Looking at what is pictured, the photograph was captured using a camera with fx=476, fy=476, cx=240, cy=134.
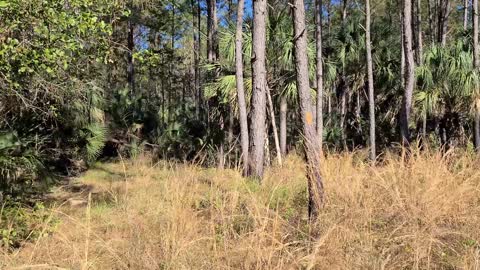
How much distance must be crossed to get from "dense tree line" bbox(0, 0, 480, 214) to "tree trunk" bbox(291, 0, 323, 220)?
0.01 meters

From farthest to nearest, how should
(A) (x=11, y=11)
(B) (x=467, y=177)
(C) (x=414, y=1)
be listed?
(C) (x=414, y=1) < (B) (x=467, y=177) < (A) (x=11, y=11)

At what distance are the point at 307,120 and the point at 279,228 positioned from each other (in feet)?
4.66

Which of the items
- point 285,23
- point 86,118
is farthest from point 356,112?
point 86,118

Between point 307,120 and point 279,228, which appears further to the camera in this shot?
point 307,120

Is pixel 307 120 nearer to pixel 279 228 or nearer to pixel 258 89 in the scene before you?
pixel 279 228

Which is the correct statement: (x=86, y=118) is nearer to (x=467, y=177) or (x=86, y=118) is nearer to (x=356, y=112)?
(x=467, y=177)

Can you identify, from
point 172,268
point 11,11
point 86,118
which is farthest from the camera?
point 86,118

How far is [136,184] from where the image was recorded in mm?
6887

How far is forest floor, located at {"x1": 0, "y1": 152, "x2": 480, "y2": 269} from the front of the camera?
13.6ft

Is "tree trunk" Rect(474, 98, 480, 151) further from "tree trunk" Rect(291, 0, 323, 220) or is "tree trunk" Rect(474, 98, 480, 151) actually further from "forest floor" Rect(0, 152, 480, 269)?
"tree trunk" Rect(291, 0, 323, 220)

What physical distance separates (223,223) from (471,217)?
109 inches

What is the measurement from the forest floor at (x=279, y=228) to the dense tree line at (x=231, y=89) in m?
0.70

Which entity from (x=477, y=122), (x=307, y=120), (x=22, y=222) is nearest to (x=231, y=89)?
(x=477, y=122)

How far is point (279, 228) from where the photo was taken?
457 cm
